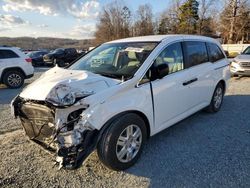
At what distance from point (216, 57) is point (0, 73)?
838 centimetres

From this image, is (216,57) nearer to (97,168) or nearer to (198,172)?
(198,172)

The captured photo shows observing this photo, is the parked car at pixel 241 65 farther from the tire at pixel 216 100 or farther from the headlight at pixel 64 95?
the headlight at pixel 64 95

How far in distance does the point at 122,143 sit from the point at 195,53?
2.48m

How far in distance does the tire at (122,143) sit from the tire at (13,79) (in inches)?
334

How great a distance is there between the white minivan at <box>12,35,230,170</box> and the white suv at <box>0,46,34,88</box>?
698cm

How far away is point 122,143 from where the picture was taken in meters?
3.36

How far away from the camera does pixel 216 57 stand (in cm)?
571

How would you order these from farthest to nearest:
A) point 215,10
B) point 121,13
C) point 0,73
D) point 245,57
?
point 121,13 < point 215,10 < point 245,57 < point 0,73

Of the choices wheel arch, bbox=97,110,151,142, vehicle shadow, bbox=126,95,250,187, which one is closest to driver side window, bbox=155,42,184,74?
wheel arch, bbox=97,110,151,142

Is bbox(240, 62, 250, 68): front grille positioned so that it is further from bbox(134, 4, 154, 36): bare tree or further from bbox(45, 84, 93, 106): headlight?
bbox(134, 4, 154, 36): bare tree

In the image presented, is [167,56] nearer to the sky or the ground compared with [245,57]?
nearer to the sky

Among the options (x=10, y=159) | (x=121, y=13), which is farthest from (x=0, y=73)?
(x=121, y=13)

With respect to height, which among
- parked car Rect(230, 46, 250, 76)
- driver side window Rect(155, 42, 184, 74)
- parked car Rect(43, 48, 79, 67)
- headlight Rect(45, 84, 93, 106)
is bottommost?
parked car Rect(43, 48, 79, 67)

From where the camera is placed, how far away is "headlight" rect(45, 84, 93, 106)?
118 inches
